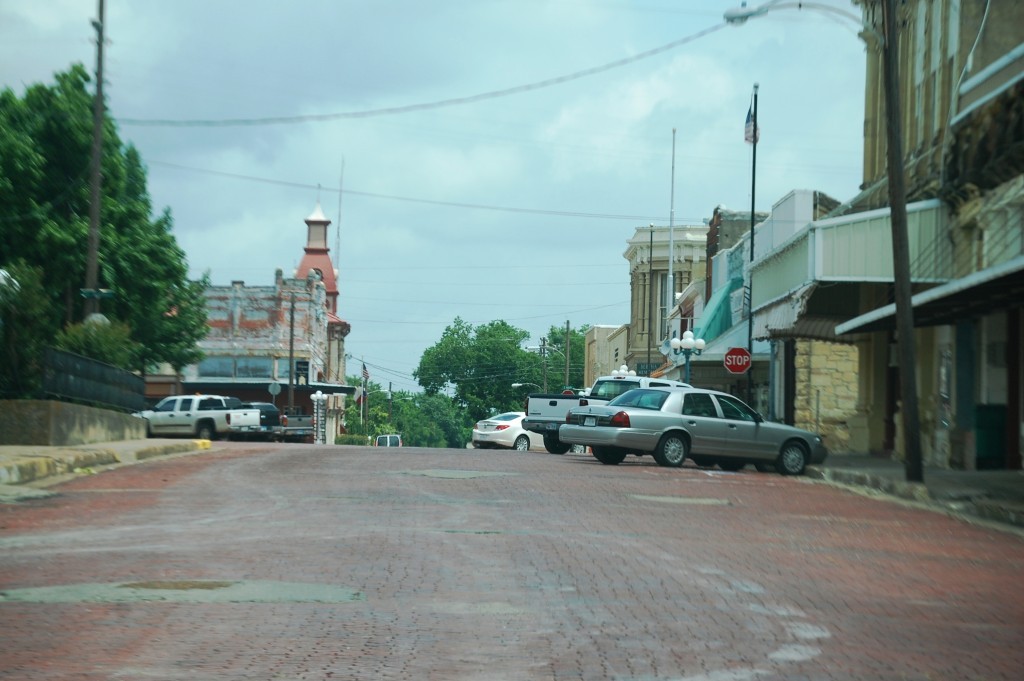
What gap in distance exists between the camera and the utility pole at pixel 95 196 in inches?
1286

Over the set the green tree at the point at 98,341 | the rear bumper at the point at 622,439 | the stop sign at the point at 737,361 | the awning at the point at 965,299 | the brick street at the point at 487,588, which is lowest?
the brick street at the point at 487,588

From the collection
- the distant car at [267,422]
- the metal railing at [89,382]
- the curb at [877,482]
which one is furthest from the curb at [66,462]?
the distant car at [267,422]

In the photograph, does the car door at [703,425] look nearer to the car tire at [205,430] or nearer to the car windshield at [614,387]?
the car windshield at [614,387]

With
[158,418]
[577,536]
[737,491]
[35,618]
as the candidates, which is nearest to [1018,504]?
[737,491]

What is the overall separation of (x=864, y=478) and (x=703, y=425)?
3.67 m

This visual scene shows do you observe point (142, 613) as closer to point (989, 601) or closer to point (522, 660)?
point (522, 660)

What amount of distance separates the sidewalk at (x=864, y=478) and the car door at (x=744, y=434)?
3.65ft

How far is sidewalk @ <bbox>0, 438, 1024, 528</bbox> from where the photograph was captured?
53.6ft

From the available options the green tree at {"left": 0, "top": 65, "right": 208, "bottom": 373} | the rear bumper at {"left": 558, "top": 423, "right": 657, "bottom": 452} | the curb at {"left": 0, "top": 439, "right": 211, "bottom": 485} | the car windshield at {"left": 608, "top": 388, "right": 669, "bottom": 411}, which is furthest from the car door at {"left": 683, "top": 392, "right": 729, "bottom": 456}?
the green tree at {"left": 0, "top": 65, "right": 208, "bottom": 373}

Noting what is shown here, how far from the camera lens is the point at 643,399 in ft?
84.6

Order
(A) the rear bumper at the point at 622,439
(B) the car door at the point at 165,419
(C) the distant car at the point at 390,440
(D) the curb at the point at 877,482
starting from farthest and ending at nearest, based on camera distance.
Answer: (C) the distant car at the point at 390,440
(B) the car door at the point at 165,419
(A) the rear bumper at the point at 622,439
(D) the curb at the point at 877,482

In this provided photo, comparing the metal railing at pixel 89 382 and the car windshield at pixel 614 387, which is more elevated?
the car windshield at pixel 614 387

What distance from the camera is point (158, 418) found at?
45.3 meters

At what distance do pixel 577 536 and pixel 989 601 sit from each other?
13.3 ft
